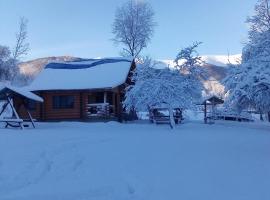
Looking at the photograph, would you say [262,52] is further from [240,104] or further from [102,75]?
[102,75]

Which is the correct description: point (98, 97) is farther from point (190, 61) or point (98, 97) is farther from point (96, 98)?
point (190, 61)

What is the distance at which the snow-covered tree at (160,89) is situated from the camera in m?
21.9

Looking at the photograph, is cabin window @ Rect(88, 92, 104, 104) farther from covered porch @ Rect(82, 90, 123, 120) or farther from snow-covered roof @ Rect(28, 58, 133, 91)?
snow-covered roof @ Rect(28, 58, 133, 91)

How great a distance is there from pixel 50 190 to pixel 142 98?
49.2ft

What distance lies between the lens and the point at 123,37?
43.0m

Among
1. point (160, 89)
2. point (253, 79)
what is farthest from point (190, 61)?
point (253, 79)

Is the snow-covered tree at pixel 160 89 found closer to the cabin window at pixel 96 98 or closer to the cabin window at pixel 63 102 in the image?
the cabin window at pixel 63 102

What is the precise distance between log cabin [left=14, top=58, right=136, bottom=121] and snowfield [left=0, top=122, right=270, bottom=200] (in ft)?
49.5

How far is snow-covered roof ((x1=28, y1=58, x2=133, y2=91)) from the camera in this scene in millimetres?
28359

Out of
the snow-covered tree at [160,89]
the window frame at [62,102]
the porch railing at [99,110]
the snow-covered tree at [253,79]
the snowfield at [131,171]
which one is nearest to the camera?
the snowfield at [131,171]

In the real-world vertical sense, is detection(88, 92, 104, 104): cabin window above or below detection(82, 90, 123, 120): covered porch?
above

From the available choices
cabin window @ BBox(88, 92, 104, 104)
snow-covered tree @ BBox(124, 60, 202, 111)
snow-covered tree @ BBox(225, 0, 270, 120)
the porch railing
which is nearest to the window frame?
the porch railing

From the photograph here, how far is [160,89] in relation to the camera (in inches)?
861

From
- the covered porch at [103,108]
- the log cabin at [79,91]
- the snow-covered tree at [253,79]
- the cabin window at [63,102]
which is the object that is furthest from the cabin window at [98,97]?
the snow-covered tree at [253,79]
